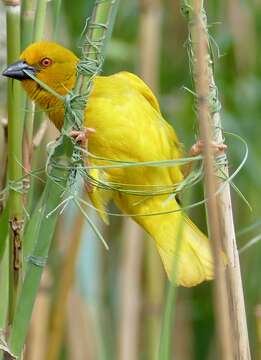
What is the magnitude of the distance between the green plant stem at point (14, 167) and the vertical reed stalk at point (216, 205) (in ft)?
0.77

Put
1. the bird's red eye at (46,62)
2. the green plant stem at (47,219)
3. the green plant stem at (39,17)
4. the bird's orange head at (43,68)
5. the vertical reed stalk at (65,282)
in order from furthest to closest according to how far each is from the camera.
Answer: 1. the vertical reed stalk at (65,282)
2. the bird's red eye at (46,62)
3. the bird's orange head at (43,68)
4. the green plant stem at (39,17)
5. the green plant stem at (47,219)

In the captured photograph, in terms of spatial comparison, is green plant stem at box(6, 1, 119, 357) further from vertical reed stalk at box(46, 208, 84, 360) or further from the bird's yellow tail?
vertical reed stalk at box(46, 208, 84, 360)

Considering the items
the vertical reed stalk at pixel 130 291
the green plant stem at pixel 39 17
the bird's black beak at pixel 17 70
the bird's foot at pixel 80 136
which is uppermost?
the green plant stem at pixel 39 17

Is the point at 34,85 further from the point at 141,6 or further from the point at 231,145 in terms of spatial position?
the point at 231,145

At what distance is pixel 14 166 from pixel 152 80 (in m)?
0.84

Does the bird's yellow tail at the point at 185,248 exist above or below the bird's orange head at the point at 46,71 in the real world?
below

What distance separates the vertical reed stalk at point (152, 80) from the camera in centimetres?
178

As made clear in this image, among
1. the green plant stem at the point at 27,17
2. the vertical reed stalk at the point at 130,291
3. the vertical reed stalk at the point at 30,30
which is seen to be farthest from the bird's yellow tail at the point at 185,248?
the vertical reed stalk at the point at 130,291

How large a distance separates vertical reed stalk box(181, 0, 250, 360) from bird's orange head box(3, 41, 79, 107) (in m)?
0.27

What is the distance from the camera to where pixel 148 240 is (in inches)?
75.0

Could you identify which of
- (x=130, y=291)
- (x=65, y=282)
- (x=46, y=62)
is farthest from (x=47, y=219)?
(x=130, y=291)

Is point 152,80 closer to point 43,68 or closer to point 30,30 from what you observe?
point 43,68

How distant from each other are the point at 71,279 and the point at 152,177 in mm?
417

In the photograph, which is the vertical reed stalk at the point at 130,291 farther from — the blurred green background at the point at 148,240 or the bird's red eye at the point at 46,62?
the bird's red eye at the point at 46,62
